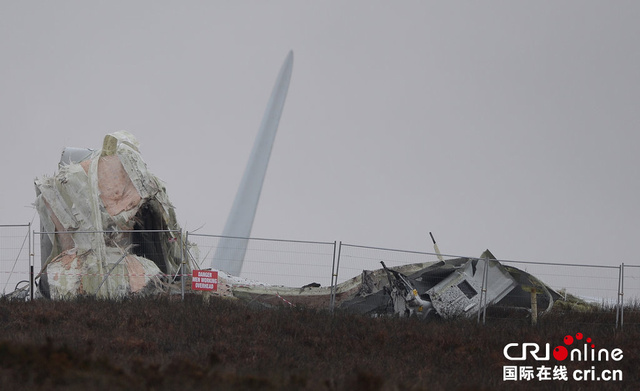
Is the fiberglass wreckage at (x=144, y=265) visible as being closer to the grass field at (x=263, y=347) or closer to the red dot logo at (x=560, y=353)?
the grass field at (x=263, y=347)

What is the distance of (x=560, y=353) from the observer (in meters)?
15.3

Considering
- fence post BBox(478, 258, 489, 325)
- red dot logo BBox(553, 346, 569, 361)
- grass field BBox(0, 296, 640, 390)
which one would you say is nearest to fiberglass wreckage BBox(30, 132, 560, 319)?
fence post BBox(478, 258, 489, 325)

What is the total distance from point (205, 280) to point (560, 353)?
7.95 meters

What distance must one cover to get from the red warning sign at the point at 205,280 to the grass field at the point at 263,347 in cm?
45

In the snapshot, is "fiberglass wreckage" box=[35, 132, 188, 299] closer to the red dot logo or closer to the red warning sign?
the red warning sign

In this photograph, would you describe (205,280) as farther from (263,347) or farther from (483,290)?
(483,290)

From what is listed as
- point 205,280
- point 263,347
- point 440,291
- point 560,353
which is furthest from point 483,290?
point 263,347

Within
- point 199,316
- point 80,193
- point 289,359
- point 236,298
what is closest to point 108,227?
point 80,193

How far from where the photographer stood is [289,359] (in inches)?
508

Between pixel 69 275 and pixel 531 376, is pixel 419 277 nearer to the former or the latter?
pixel 531 376

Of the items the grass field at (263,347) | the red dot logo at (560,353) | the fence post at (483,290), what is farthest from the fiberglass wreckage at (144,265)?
the red dot logo at (560,353)

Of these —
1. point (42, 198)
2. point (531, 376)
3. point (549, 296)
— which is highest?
point (42, 198)

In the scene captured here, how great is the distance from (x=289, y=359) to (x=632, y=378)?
5638mm

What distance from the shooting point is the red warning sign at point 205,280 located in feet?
61.9
